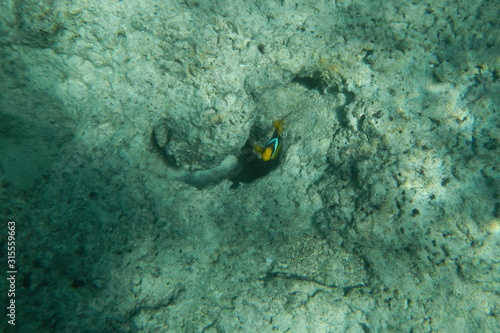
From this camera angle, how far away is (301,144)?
104 inches

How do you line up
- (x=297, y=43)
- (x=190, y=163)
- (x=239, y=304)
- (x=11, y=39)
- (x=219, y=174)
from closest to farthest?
(x=239, y=304) → (x=11, y=39) → (x=297, y=43) → (x=190, y=163) → (x=219, y=174)

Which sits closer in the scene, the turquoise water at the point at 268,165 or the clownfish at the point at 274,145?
the turquoise water at the point at 268,165

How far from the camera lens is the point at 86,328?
2193mm

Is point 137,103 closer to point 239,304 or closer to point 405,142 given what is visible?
point 239,304

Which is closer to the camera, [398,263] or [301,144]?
[398,263]

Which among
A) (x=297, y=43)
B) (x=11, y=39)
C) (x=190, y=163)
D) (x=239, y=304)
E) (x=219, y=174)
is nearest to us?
(x=239, y=304)

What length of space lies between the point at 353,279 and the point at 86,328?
2.36 metres

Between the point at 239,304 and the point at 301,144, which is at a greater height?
the point at 301,144

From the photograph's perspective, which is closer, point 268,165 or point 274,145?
point 274,145

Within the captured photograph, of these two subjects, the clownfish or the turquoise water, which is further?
the clownfish

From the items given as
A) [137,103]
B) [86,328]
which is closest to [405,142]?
[137,103]

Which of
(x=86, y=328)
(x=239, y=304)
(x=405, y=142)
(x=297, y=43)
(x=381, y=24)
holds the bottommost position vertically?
(x=86, y=328)

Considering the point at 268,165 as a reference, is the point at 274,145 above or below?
above

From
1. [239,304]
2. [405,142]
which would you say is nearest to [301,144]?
[405,142]
